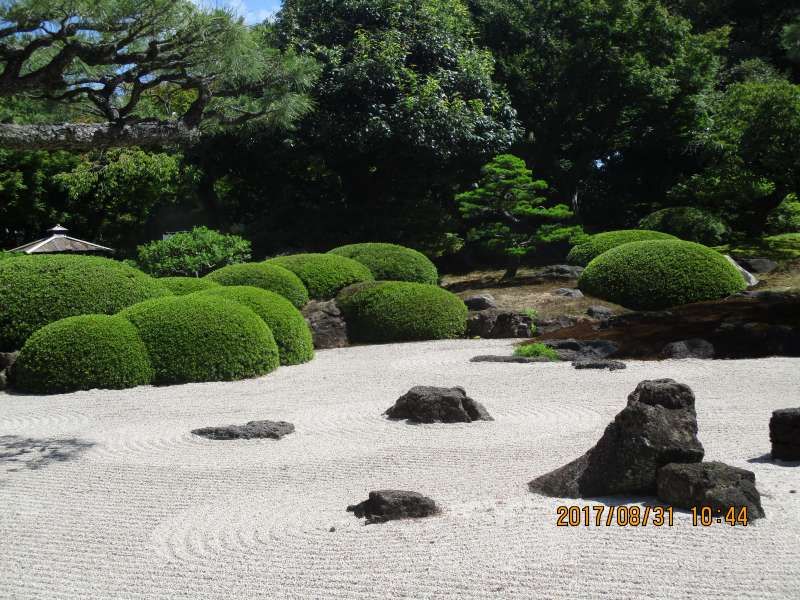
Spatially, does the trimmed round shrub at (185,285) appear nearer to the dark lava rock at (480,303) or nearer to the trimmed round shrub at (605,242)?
the dark lava rock at (480,303)

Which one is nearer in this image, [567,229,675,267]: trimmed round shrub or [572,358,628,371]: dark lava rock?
[572,358,628,371]: dark lava rock

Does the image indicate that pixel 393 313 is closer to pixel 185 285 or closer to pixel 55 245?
pixel 185 285

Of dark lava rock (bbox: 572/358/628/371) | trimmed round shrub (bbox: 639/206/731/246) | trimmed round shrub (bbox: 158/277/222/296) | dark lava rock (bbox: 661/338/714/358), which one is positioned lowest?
dark lava rock (bbox: 572/358/628/371)

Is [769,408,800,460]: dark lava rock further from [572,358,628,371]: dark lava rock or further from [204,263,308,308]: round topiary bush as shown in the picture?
[204,263,308,308]: round topiary bush

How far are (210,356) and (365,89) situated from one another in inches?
441

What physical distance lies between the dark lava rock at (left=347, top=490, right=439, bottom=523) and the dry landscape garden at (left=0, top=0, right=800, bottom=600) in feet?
0.04

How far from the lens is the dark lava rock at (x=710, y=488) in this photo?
3818mm

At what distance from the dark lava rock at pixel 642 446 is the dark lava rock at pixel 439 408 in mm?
2146

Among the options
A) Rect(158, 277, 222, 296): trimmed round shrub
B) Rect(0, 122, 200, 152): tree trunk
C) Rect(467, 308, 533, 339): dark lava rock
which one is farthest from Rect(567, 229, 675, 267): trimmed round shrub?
Rect(0, 122, 200, 152): tree trunk

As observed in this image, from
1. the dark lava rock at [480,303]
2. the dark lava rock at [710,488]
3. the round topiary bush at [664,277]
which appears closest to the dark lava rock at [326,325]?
the dark lava rock at [480,303]

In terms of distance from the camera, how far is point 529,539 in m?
3.72

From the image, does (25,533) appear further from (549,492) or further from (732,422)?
(732,422)

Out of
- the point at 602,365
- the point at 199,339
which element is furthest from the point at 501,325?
the point at 199,339

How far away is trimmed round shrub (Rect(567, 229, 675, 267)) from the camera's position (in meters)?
16.6
